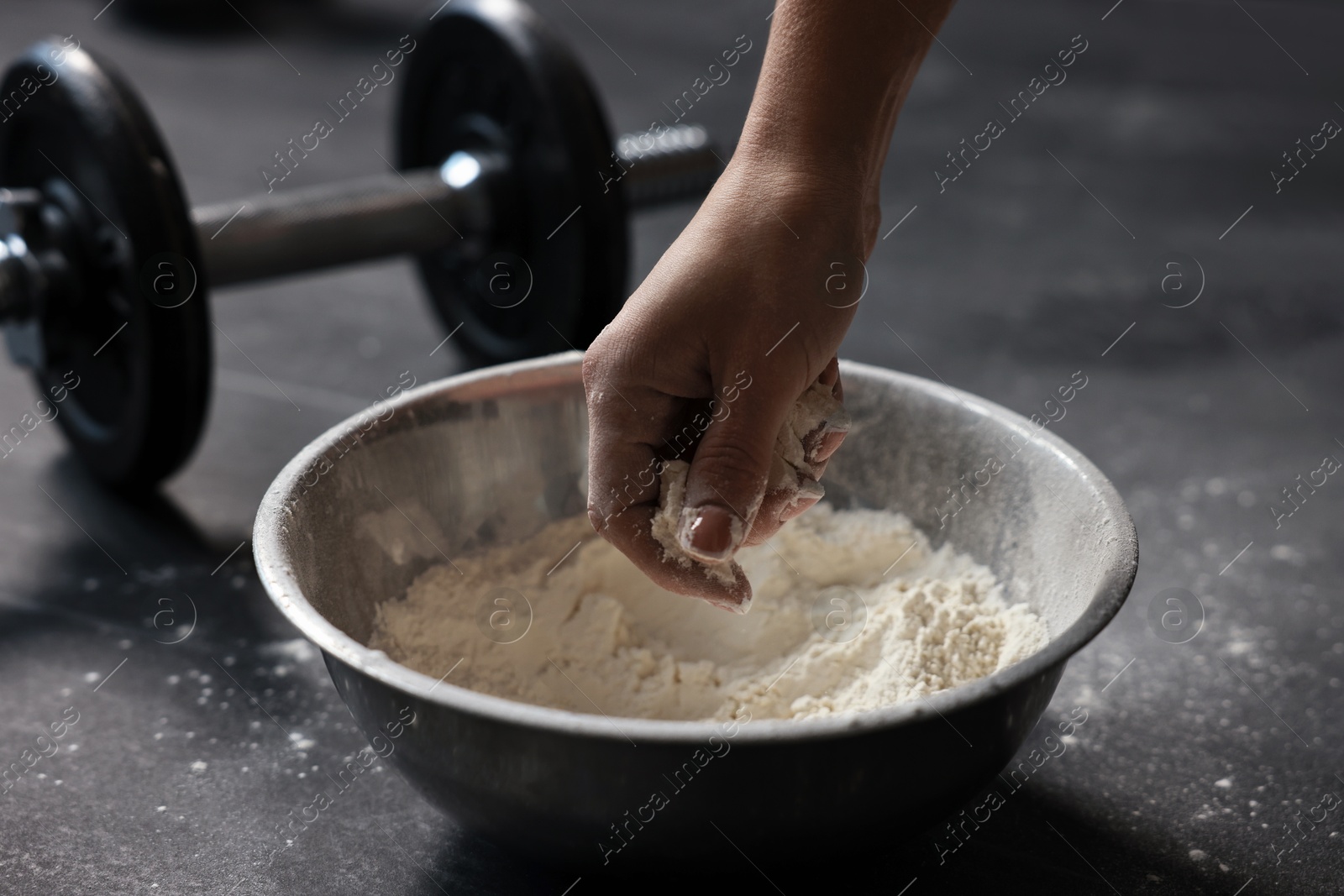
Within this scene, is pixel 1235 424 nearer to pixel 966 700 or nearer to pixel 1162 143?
pixel 966 700

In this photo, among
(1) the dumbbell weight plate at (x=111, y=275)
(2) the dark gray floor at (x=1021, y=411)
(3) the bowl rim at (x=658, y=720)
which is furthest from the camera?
(1) the dumbbell weight plate at (x=111, y=275)

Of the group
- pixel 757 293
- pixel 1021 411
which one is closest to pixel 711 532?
pixel 757 293

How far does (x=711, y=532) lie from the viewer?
768 millimetres

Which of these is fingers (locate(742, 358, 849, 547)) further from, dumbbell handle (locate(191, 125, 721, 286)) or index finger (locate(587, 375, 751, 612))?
dumbbell handle (locate(191, 125, 721, 286))

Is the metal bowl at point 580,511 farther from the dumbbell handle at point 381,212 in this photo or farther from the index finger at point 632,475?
the dumbbell handle at point 381,212

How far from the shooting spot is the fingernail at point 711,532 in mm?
767

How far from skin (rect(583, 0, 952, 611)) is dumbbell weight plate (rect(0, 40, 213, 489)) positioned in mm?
693

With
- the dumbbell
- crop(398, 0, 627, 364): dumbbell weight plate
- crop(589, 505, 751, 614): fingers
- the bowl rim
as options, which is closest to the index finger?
crop(589, 505, 751, 614): fingers

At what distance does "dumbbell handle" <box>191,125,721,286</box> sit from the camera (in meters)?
1.50

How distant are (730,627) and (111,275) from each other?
83 centimetres

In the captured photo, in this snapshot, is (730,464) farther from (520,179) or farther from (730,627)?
(520,179)

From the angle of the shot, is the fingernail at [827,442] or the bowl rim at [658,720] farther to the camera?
the fingernail at [827,442]

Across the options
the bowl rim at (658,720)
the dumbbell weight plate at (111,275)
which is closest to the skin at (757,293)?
the bowl rim at (658,720)

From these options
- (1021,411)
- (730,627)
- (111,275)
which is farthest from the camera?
(1021,411)
